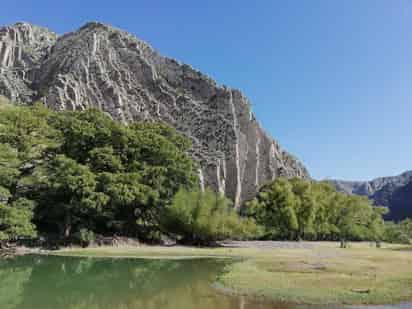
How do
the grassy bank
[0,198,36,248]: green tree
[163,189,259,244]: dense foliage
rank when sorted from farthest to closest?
[163,189,259,244]: dense foliage
[0,198,36,248]: green tree
the grassy bank

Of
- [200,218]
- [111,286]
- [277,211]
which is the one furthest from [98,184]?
[277,211]

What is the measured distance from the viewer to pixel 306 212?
5919cm

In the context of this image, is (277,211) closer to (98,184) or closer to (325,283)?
(98,184)

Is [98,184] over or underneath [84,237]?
over

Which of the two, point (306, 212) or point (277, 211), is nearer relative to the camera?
point (306, 212)

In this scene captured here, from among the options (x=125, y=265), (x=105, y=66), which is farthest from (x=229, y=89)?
(x=125, y=265)

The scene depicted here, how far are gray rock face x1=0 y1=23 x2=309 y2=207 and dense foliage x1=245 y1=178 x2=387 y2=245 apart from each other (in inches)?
1117

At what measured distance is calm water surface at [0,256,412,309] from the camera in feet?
43.7

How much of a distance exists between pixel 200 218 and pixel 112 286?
27.7 m

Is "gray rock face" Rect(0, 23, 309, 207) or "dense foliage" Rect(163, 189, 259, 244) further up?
"gray rock face" Rect(0, 23, 309, 207)

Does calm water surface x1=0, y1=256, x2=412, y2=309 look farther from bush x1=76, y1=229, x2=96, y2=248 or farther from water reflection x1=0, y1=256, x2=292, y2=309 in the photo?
bush x1=76, y1=229, x2=96, y2=248

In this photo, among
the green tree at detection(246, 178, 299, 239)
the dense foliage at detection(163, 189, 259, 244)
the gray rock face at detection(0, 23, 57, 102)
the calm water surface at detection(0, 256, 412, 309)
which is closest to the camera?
the calm water surface at detection(0, 256, 412, 309)

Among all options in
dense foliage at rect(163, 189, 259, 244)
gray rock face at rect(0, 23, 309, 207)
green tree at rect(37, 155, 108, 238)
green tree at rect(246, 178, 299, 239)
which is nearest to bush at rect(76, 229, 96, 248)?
green tree at rect(37, 155, 108, 238)

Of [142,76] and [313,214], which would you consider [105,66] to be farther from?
[313,214]
